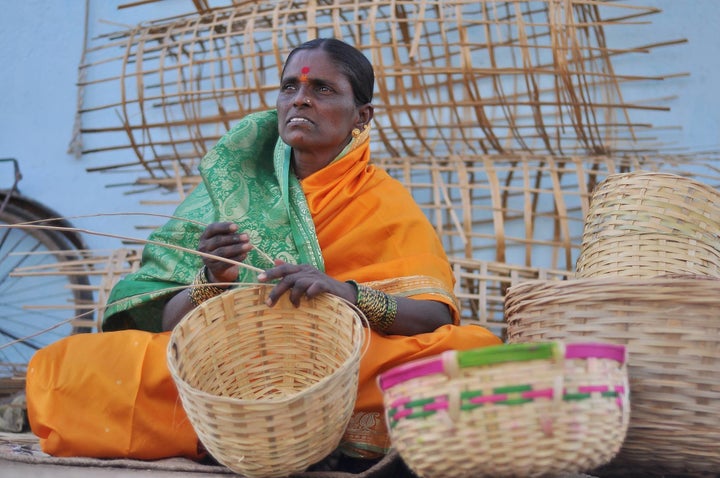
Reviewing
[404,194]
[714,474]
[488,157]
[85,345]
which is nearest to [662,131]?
[488,157]

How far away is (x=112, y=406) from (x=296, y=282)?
0.59 m

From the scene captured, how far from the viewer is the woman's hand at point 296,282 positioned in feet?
6.79

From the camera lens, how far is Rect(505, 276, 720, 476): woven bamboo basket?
1.89 meters

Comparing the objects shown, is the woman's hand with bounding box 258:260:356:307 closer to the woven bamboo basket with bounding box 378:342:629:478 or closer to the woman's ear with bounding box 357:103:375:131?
the woven bamboo basket with bounding box 378:342:629:478

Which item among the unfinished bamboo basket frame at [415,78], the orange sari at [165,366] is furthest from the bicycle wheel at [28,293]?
the orange sari at [165,366]

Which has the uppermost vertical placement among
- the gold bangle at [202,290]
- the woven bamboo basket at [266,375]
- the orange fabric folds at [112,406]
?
the gold bangle at [202,290]

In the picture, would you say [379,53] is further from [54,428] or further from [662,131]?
[54,428]

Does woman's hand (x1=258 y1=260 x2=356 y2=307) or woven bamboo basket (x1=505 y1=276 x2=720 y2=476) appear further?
woman's hand (x1=258 y1=260 x2=356 y2=307)

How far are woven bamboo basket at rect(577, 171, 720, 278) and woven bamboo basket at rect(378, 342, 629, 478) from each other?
0.82 meters

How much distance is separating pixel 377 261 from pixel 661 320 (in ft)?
2.84

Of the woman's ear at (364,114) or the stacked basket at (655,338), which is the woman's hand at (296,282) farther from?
the woman's ear at (364,114)

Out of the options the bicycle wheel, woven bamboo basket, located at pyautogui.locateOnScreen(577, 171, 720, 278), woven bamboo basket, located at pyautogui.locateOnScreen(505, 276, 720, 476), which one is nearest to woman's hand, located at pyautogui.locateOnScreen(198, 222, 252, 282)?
woven bamboo basket, located at pyautogui.locateOnScreen(505, 276, 720, 476)

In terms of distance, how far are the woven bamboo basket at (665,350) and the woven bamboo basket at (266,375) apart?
0.49m

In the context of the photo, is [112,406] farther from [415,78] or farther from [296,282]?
[415,78]
